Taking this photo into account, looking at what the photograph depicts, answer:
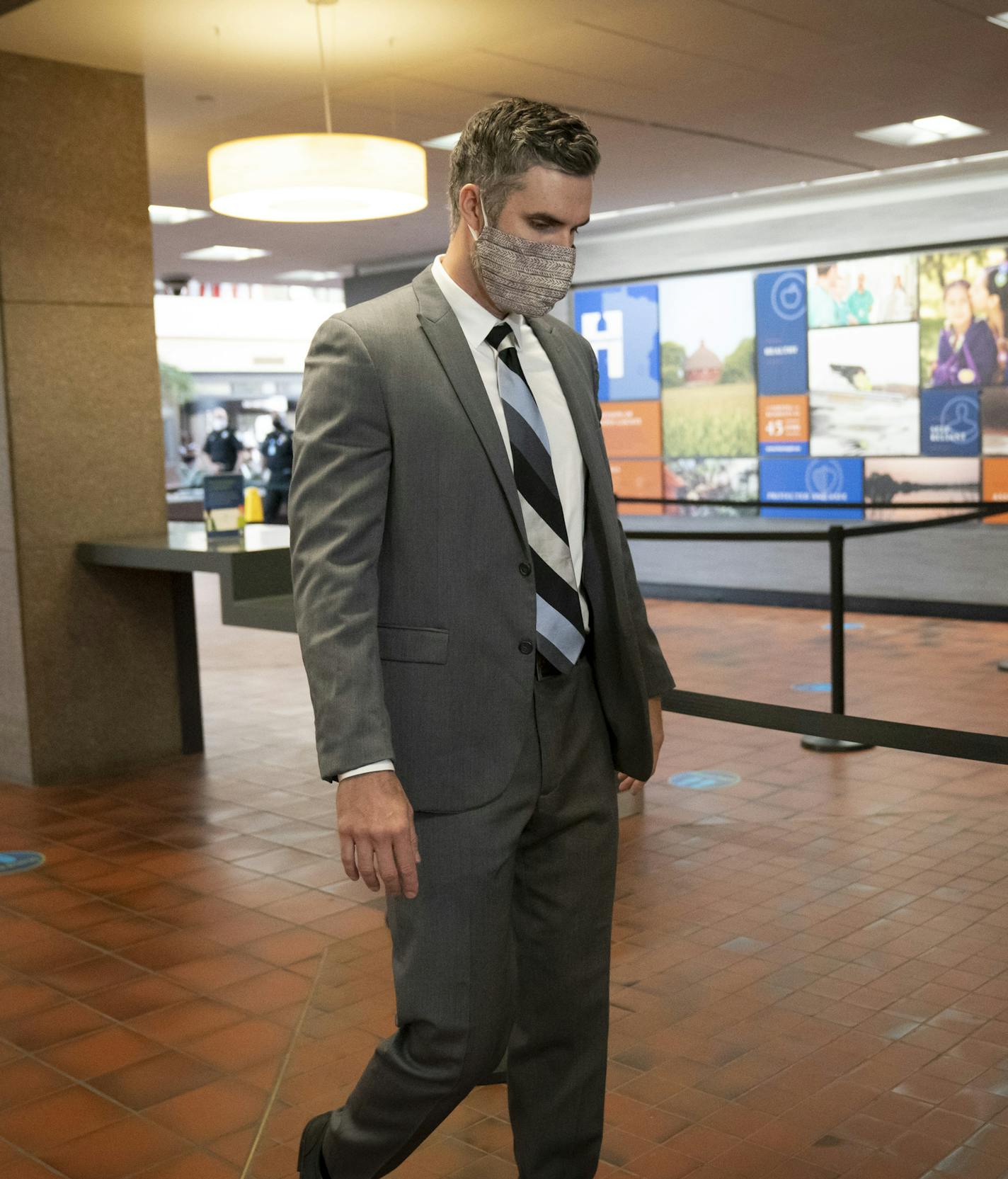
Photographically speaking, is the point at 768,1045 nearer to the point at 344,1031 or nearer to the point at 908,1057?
the point at 908,1057

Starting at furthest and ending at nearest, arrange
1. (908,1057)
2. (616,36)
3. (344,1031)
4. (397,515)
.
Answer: (616,36)
(344,1031)
(908,1057)
(397,515)

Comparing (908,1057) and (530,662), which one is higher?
(530,662)

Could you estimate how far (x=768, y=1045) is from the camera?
9.37 feet

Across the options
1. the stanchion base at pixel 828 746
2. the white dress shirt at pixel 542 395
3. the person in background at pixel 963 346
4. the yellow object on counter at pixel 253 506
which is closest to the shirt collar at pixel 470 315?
the white dress shirt at pixel 542 395

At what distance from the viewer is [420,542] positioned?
1689 mm

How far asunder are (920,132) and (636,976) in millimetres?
6039

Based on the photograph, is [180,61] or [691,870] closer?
[691,870]

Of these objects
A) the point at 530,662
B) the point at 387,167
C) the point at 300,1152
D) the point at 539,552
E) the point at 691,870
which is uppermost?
the point at 387,167

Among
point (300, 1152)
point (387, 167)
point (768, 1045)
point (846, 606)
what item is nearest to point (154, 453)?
point (387, 167)

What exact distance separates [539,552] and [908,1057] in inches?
65.4

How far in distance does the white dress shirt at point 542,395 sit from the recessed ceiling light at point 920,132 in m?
6.18

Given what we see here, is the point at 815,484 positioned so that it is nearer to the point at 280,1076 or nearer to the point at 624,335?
the point at 624,335

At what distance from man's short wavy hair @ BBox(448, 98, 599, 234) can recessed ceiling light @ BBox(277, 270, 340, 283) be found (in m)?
12.4

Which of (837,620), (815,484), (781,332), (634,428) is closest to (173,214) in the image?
(634,428)
